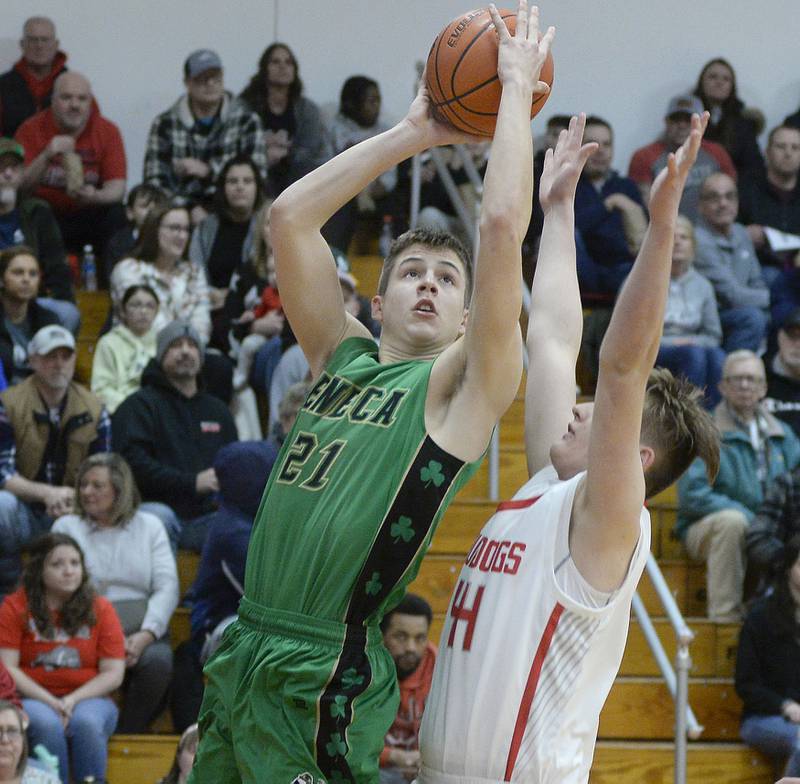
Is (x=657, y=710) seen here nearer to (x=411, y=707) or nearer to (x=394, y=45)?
(x=411, y=707)

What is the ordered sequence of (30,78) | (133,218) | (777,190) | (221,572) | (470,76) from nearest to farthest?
(470,76)
(221,572)
(133,218)
(30,78)
(777,190)

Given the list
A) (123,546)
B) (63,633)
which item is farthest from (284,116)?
(63,633)

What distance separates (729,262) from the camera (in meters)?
9.56

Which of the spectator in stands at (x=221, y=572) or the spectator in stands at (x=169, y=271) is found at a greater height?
the spectator in stands at (x=169, y=271)

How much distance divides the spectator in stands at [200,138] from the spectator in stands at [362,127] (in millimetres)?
662

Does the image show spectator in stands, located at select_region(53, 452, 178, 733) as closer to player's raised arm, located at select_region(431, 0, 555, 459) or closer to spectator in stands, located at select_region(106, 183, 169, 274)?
spectator in stands, located at select_region(106, 183, 169, 274)

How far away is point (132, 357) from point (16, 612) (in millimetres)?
2184

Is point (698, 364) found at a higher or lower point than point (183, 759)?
higher

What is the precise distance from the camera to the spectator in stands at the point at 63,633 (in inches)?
242

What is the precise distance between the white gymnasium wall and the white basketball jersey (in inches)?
313

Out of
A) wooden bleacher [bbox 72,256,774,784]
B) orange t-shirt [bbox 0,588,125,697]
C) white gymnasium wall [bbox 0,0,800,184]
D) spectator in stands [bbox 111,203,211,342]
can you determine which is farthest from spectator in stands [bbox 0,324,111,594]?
white gymnasium wall [bbox 0,0,800,184]

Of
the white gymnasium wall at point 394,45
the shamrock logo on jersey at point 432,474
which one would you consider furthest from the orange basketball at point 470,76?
the white gymnasium wall at point 394,45

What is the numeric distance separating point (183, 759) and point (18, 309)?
3.32 meters

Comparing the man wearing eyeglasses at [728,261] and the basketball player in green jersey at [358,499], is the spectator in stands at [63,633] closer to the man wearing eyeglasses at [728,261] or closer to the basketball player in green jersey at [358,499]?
the basketball player in green jersey at [358,499]
